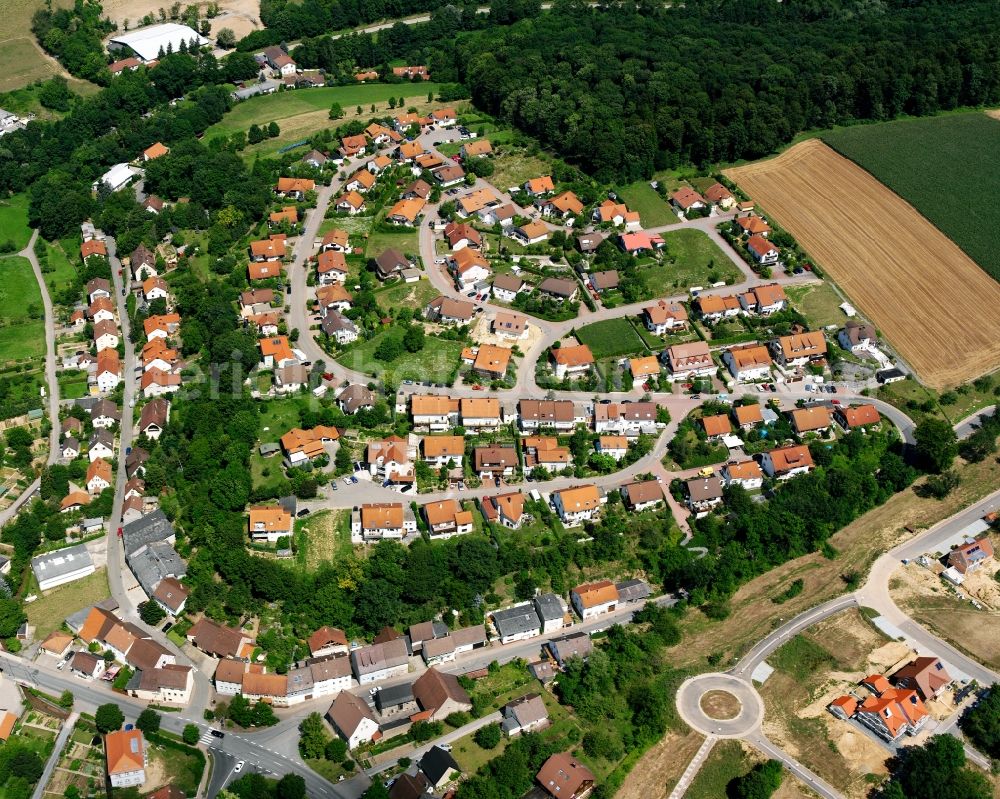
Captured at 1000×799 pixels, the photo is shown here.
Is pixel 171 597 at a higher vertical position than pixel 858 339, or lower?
lower

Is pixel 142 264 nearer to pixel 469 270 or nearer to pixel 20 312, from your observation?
pixel 20 312

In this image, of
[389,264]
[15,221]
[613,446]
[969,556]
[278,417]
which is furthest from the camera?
[15,221]

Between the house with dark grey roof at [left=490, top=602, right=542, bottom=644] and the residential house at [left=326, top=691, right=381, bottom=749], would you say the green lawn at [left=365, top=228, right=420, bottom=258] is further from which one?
the residential house at [left=326, top=691, right=381, bottom=749]

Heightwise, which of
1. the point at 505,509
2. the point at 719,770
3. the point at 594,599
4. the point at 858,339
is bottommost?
the point at 719,770

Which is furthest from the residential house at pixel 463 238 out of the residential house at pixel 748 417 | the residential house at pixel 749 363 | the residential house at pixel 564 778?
the residential house at pixel 564 778

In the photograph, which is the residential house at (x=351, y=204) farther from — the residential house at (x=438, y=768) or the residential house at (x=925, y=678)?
the residential house at (x=925, y=678)

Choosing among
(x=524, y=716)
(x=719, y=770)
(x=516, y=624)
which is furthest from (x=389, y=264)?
(x=719, y=770)

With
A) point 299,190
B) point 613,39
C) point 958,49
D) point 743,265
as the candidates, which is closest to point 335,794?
point 743,265
